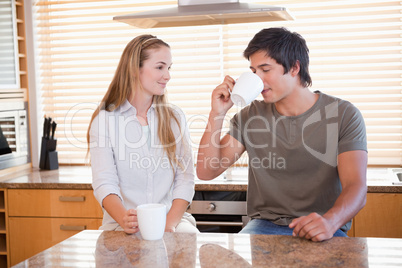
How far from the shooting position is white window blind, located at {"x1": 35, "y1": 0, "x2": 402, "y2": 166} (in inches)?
113

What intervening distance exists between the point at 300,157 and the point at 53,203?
4.92 feet

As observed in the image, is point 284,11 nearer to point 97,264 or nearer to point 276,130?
point 276,130

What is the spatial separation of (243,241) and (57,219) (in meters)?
1.75

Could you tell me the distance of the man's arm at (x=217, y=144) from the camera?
1770mm

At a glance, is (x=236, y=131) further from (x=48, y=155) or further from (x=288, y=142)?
(x=48, y=155)

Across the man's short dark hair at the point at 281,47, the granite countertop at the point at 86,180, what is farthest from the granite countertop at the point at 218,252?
the granite countertop at the point at 86,180

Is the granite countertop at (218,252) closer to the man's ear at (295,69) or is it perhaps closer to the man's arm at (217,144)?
the man's arm at (217,144)

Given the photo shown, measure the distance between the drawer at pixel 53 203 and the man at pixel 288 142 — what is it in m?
0.94

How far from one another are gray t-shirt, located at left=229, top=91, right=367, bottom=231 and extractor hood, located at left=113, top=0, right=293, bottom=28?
0.43 m

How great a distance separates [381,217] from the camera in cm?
240

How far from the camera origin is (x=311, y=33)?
2.94 m

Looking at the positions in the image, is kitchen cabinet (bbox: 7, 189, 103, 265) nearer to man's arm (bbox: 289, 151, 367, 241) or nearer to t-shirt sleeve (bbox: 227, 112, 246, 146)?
t-shirt sleeve (bbox: 227, 112, 246, 146)

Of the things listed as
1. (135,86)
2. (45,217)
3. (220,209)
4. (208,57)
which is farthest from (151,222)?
(208,57)

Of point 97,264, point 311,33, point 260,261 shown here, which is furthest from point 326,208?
point 311,33
